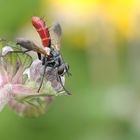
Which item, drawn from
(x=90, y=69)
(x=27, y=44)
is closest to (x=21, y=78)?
(x=27, y=44)

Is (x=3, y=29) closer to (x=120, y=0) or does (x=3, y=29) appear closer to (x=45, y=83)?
(x=120, y=0)

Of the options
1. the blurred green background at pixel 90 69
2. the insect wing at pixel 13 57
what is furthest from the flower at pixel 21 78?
the blurred green background at pixel 90 69

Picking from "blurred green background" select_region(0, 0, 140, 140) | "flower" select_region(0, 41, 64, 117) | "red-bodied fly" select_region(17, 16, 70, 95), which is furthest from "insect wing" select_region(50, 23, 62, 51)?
"blurred green background" select_region(0, 0, 140, 140)

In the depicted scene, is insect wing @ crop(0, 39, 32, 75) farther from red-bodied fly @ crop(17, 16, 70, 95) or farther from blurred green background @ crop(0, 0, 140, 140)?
blurred green background @ crop(0, 0, 140, 140)

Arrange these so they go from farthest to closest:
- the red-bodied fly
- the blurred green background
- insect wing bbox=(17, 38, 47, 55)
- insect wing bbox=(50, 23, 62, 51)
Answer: the blurred green background, insect wing bbox=(50, 23, 62, 51), the red-bodied fly, insect wing bbox=(17, 38, 47, 55)

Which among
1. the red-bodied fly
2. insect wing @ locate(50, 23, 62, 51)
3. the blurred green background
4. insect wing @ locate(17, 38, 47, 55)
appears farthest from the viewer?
the blurred green background

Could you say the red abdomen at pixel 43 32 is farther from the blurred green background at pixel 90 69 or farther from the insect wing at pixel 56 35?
the blurred green background at pixel 90 69

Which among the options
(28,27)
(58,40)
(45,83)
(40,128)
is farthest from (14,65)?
(28,27)
